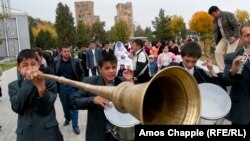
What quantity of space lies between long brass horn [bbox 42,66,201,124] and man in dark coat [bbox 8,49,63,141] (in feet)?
3.48

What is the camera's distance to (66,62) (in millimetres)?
7555

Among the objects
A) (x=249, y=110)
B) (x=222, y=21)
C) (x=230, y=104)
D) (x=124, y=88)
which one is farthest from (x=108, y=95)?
(x=222, y=21)

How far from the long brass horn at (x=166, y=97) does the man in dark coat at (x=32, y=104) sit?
1060 millimetres

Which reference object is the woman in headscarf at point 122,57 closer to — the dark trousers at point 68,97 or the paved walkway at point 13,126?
the paved walkway at point 13,126

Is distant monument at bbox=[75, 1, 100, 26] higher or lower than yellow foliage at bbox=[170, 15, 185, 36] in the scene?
higher

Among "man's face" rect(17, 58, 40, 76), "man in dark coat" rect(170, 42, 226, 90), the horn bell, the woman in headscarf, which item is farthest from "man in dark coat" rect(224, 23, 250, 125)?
the woman in headscarf

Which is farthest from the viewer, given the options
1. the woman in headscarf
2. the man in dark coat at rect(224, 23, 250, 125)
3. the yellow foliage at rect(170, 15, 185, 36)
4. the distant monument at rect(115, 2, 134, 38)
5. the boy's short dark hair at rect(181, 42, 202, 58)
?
the distant monument at rect(115, 2, 134, 38)

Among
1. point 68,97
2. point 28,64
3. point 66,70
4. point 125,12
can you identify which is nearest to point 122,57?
point 66,70

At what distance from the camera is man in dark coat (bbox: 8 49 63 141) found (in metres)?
3.03

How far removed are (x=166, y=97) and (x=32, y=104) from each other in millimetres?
1565

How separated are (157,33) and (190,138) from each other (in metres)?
59.8

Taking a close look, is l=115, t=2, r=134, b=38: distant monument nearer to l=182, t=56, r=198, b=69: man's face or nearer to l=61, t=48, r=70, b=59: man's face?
l=61, t=48, r=70, b=59: man's face

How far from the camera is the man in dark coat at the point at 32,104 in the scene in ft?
9.95

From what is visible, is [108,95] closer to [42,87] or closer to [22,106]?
[42,87]
